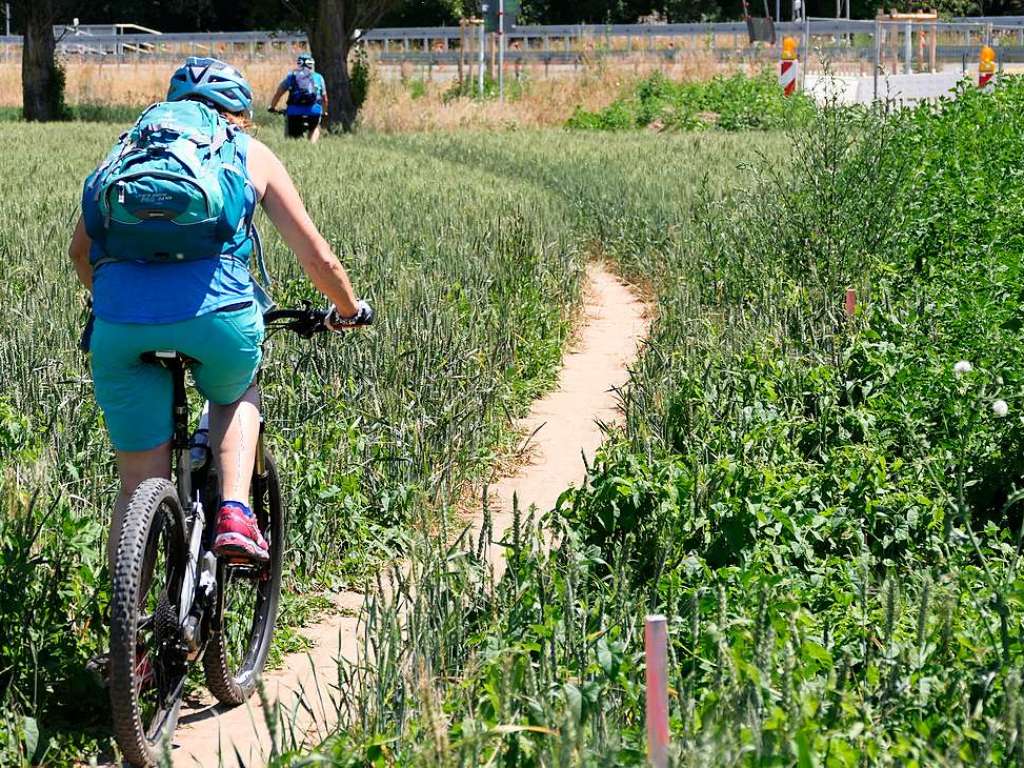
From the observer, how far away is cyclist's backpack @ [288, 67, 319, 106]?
22.5 meters

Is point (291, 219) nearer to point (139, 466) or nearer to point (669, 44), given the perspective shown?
point (139, 466)

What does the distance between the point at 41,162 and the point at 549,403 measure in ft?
34.0

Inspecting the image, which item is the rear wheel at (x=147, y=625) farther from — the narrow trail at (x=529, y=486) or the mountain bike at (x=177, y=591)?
the narrow trail at (x=529, y=486)

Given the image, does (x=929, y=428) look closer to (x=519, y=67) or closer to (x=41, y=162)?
(x=41, y=162)

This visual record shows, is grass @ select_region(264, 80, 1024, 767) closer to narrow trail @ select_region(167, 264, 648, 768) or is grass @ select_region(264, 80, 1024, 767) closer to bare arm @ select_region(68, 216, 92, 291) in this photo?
narrow trail @ select_region(167, 264, 648, 768)

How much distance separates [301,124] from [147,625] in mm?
20974

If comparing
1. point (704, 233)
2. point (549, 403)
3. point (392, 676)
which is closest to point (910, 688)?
point (392, 676)

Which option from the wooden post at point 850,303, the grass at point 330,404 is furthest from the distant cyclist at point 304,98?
the wooden post at point 850,303

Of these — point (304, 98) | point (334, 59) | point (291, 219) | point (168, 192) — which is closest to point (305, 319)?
point (291, 219)

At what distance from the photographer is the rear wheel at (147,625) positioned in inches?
148

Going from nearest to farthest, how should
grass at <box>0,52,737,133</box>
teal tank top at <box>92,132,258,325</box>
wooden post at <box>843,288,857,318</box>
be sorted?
teal tank top at <box>92,132,258,325</box> → wooden post at <box>843,288,857,318</box> → grass at <box>0,52,737,133</box>

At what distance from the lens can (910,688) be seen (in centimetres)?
332

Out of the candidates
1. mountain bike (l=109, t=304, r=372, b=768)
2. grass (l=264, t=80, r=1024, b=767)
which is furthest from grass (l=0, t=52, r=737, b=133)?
mountain bike (l=109, t=304, r=372, b=768)

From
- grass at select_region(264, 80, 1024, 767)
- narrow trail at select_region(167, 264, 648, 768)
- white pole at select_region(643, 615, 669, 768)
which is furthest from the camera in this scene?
narrow trail at select_region(167, 264, 648, 768)
